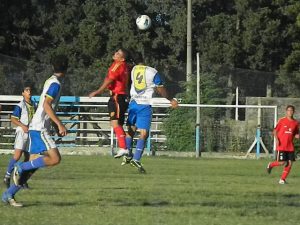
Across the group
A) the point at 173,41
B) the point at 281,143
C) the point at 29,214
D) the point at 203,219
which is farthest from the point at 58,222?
the point at 173,41

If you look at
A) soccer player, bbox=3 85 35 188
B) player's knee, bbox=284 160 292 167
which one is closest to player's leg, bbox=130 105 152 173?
soccer player, bbox=3 85 35 188

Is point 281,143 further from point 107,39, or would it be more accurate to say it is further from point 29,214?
point 107,39

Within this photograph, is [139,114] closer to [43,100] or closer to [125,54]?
[125,54]

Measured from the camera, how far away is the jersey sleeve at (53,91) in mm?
10172

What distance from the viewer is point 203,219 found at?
907cm

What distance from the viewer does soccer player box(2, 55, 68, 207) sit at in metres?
10.2

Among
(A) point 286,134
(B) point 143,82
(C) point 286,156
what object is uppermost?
(B) point 143,82

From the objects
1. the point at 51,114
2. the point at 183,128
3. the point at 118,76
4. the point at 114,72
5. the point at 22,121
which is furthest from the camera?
the point at 183,128

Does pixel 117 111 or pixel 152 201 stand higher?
pixel 117 111

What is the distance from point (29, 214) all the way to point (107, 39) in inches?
1659

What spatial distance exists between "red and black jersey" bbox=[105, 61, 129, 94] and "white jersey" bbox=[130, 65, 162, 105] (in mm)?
198

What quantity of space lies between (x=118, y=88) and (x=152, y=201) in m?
4.75

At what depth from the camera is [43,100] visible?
10227 millimetres

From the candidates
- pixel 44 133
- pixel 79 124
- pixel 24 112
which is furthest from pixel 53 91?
pixel 79 124
